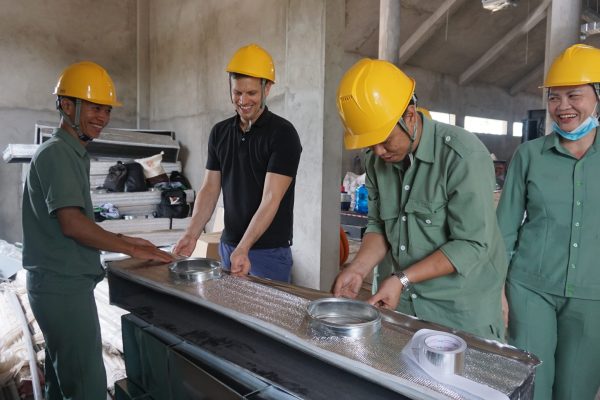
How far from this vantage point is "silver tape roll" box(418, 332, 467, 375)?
2.86ft

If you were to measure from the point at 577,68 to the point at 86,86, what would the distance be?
2.04 m

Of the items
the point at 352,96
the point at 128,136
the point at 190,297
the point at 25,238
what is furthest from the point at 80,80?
the point at 128,136

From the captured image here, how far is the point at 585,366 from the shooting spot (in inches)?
68.2

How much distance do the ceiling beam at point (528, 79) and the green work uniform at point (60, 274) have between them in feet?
44.5

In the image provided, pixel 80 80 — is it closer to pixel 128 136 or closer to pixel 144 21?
pixel 128 136

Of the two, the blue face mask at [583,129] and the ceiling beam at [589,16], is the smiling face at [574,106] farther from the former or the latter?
the ceiling beam at [589,16]

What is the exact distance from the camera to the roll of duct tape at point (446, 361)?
831 mm

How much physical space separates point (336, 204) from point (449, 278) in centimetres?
257

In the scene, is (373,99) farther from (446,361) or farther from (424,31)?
(424,31)

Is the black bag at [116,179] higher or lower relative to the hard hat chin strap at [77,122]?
lower

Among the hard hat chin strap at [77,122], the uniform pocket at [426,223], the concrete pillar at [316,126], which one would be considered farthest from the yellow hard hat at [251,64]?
the concrete pillar at [316,126]

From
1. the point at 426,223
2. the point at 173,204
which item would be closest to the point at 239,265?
the point at 426,223

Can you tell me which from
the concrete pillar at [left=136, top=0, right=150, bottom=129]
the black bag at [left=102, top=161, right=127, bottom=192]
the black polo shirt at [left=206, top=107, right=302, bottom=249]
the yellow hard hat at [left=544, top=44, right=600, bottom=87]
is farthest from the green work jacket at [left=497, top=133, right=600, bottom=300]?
the concrete pillar at [left=136, top=0, right=150, bottom=129]

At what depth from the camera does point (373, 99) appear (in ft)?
4.15
